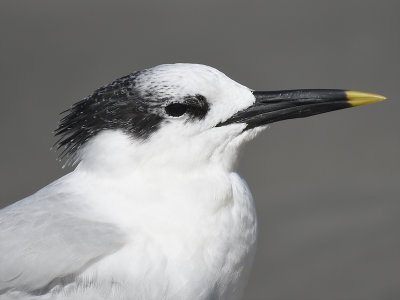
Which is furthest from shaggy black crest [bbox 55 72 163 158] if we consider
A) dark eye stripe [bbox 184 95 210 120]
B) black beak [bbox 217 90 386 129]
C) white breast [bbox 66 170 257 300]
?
black beak [bbox 217 90 386 129]

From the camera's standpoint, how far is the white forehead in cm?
351

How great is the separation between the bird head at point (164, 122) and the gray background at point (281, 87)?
8.75 ft

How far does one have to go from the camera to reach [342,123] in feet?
25.7

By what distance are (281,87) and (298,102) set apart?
4.17m

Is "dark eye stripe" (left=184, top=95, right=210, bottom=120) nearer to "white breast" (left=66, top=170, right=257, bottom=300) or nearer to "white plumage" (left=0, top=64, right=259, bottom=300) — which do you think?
"white plumage" (left=0, top=64, right=259, bottom=300)

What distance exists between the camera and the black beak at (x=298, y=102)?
377 cm

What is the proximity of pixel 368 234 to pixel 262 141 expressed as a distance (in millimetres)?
1678

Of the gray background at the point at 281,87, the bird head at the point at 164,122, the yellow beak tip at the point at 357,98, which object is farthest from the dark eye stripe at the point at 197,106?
the gray background at the point at 281,87

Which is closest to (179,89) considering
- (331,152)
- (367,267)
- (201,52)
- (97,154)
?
(97,154)

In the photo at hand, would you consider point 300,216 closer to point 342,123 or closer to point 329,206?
point 329,206

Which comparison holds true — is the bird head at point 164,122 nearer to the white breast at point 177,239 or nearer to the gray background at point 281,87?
the white breast at point 177,239

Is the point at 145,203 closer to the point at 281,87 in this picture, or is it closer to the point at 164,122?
the point at 164,122

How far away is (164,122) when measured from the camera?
353 cm

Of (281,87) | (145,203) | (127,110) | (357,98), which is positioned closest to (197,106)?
(127,110)
